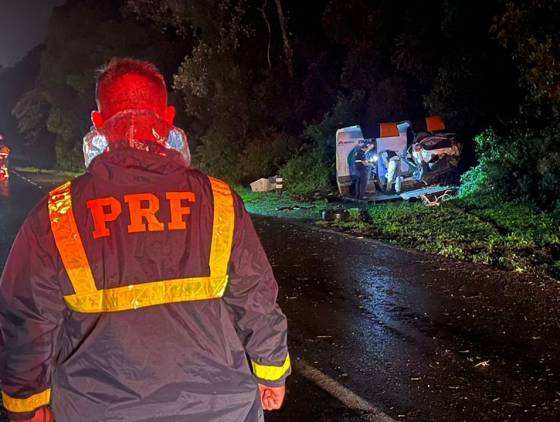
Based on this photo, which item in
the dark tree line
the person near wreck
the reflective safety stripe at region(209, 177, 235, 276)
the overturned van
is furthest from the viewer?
the person near wreck

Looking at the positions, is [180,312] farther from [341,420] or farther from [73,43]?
[73,43]

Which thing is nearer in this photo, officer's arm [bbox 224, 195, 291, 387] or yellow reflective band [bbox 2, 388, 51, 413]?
yellow reflective band [bbox 2, 388, 51, 413]

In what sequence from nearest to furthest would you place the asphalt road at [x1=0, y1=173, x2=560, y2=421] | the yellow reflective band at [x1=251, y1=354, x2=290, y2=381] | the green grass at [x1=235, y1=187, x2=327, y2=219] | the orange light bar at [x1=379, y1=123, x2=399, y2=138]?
the yellow reflective band at [x1=251, y1=354, x2=290, y2=381] < the asphalt road at [x1=0, y1=173, x2=560, y2=421] < the green grass at [x1=235, y1=187, x2=327, y2=219] < the orange light bar at [x1=379, y1=123, x2=399, y2=138]

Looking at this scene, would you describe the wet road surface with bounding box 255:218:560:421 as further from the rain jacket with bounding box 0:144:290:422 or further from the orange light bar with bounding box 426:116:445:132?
the orange light bar with bounding box 426:116:445:132

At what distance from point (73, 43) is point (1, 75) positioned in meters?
30.2

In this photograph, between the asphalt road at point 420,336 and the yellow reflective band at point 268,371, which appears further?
the asphalt road at point 420,336

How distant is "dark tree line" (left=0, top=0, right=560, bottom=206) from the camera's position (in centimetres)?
1202

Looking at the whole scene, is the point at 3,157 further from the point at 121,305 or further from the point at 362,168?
the point at 121,305

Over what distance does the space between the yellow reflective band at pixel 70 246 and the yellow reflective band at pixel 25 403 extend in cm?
39

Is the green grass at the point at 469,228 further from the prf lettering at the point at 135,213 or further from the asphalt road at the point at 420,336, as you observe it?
the prf lettering at the point at 135,213

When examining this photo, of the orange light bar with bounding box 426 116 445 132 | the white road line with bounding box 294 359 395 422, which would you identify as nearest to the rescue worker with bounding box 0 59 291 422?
the white road line with bounding box 294 359 395 422

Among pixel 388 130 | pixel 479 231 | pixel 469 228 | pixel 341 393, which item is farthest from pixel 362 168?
pixel 341 393

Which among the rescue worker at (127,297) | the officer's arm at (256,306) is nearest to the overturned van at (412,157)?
the officer's arm at (256,306)

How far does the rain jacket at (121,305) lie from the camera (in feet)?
6.01
